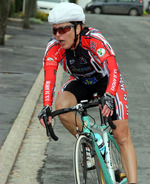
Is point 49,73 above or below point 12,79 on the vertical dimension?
above

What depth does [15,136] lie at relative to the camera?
7.16 metres

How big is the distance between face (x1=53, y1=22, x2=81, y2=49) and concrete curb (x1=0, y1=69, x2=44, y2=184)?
1.75 metres

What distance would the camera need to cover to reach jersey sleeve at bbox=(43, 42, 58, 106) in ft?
15.3

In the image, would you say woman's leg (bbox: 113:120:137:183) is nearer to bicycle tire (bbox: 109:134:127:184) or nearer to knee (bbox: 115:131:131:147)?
knee (bbox: 115:131:131:147)

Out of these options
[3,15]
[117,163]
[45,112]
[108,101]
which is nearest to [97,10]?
[3,15]

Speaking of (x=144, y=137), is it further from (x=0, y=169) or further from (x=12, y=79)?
(x=12, y=79)

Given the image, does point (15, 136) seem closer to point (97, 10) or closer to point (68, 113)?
point (68, 113)

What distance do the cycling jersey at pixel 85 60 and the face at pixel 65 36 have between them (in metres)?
0.16

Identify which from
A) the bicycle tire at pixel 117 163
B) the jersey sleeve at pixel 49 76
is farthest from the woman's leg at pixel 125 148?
the jersey sleeve at pixel 49 76

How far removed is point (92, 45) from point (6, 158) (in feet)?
7.09

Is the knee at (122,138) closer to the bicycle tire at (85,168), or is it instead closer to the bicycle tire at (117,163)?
the bicycle tire at (117,163)

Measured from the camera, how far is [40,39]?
23078 mm

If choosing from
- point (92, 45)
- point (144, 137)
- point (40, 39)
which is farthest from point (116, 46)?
point (92, 45)

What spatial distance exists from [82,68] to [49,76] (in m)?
0.35
